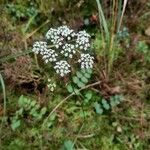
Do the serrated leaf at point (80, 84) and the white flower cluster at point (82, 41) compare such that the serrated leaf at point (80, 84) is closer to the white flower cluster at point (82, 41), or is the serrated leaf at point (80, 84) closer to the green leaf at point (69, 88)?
the green leaf at point (69, 88)

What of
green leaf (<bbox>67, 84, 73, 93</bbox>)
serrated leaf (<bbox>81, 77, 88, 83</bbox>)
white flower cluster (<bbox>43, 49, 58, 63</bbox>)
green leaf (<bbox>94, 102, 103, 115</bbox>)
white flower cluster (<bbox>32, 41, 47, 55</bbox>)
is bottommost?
green leaf (<bbox>94, 102, 103, 115</bbox>)

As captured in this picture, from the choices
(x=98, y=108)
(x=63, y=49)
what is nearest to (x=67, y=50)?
(x=63, y=49)

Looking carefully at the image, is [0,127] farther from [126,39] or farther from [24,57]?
[126,39]

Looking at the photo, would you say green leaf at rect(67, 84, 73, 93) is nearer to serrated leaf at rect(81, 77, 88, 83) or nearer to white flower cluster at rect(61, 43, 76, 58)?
serrated leaf at rect(81, 77, 88, 83)

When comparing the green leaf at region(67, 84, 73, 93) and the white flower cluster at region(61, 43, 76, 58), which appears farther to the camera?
the green leaf at region(67, 84, 73, 93)

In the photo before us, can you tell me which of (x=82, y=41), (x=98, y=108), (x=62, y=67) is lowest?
(x=98, y=108)

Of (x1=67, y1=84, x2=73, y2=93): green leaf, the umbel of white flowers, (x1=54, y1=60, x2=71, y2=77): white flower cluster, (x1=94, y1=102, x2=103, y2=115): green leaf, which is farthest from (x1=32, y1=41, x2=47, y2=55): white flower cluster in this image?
(x1=94, y1=102, x2=103, y2=115): green leaf

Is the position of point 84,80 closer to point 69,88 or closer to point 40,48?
point 69,88

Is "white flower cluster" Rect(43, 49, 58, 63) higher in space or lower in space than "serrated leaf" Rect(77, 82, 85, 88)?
higher

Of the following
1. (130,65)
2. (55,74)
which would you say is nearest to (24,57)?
(55,74)
